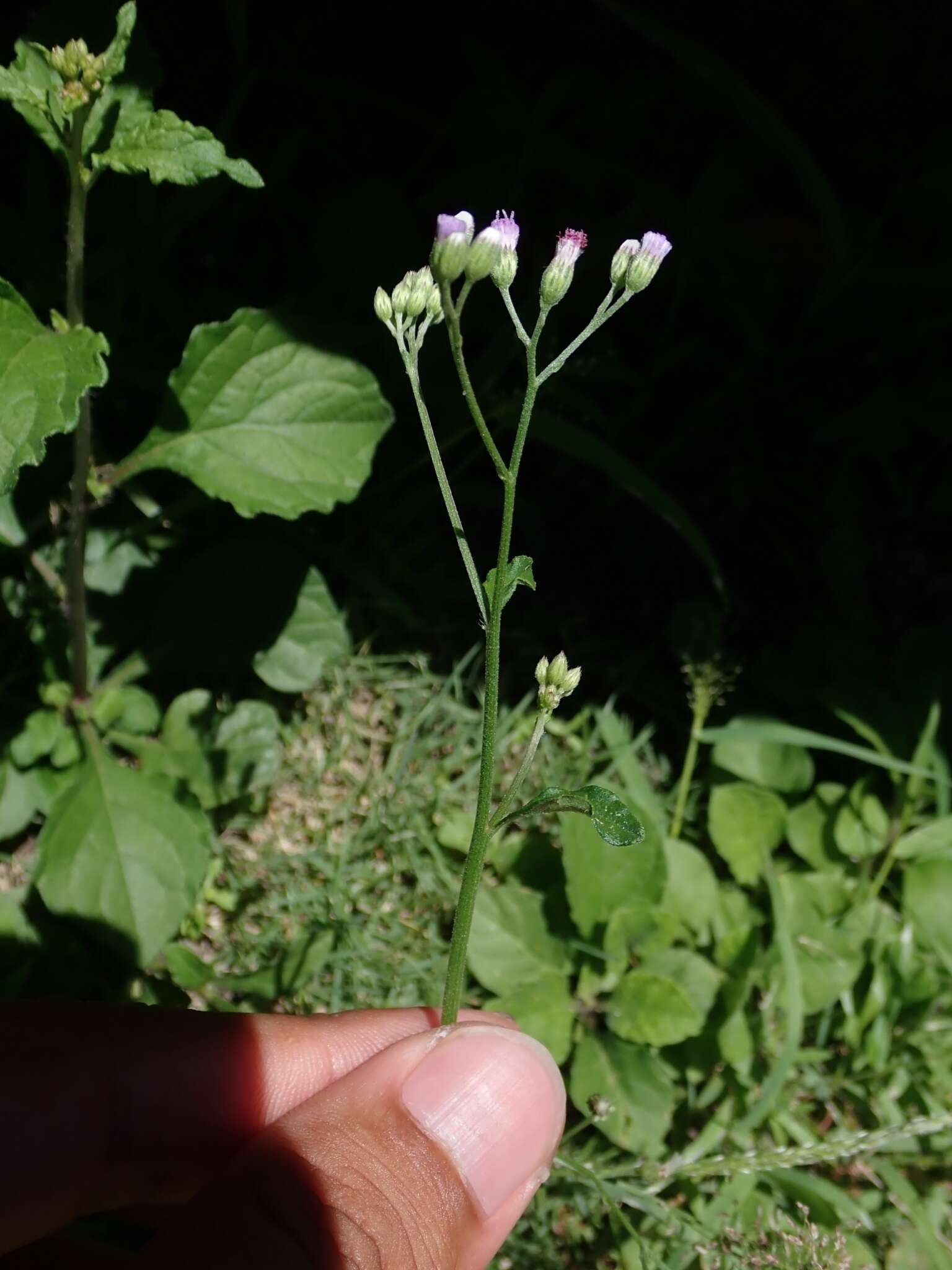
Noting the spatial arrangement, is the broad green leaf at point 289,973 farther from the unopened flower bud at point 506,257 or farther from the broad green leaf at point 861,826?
the unopened flower bud at point 506,257

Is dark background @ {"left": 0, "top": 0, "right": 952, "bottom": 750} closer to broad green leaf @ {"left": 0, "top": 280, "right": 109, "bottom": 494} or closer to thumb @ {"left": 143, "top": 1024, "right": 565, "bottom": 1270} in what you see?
broad green leaf @ {"left": 0, "top": 280, "right": 109, "bottom": 494}

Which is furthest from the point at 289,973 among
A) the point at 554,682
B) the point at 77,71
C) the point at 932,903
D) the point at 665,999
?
the point at 77,71

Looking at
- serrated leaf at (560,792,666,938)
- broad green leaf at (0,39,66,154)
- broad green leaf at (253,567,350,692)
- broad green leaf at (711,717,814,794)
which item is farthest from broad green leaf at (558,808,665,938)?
broad green leaf at (0,39,66,154)

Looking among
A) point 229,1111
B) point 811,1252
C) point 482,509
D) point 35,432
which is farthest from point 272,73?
point 811,1252

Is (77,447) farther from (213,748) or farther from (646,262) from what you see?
(646,262)

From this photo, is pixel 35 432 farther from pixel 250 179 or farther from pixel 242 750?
pixel 242 750
